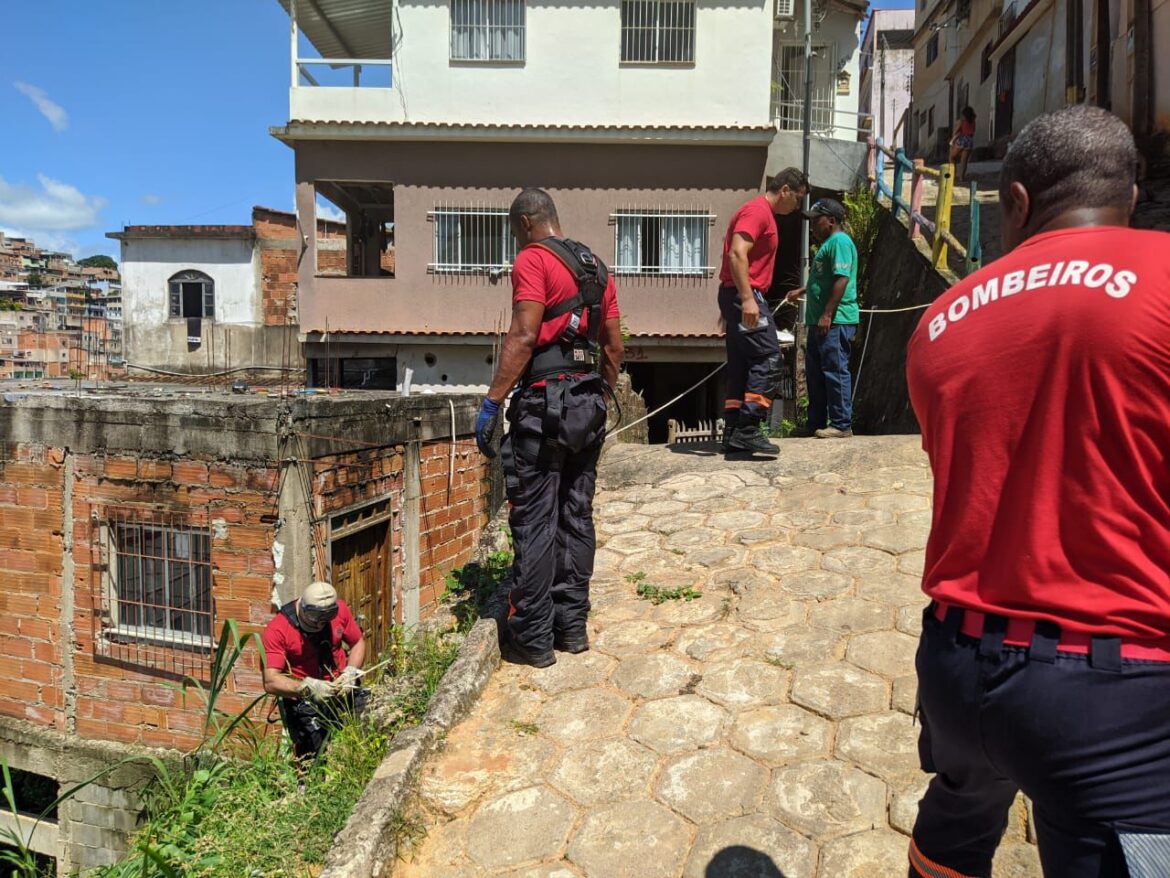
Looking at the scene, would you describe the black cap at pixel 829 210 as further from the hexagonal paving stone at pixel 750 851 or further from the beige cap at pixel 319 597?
the hexagonal paving stone at pixel 750 851

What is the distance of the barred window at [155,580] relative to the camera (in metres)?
7.69

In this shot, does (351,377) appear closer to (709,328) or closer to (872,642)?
(709,328)

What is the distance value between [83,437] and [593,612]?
19.7ft

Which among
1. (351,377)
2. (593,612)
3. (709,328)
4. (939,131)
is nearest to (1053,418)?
(593,612)

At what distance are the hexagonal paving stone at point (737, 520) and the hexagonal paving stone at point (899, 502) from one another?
2.32 feet

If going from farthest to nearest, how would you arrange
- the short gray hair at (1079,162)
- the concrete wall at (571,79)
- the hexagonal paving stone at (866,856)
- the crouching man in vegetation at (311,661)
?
the concrete wall at (571,79) → the crouching man in vegetation at (311,661) → the hexagonal paving stone at (866,856) → the short gray hair at (1079,162)

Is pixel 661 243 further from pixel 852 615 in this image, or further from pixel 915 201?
pixel 852 615

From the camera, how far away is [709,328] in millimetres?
14977

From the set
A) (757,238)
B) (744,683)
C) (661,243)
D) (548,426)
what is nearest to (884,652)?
(744,683)

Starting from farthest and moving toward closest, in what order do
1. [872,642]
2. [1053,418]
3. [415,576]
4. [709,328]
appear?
[709,328] → [415,576] → [872,642] → [1053,418]

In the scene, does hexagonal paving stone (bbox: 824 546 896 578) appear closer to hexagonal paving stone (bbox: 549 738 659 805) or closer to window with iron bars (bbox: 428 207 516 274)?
hexagonal paving stone (bbox: 549 738 659 805)

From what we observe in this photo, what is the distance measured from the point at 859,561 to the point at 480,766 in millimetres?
2394

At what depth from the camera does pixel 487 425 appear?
3676 millimetres

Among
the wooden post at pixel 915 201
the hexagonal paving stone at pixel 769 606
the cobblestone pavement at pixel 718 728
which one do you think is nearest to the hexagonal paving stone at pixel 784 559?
the cobblestone pavement at pixel 718 728
